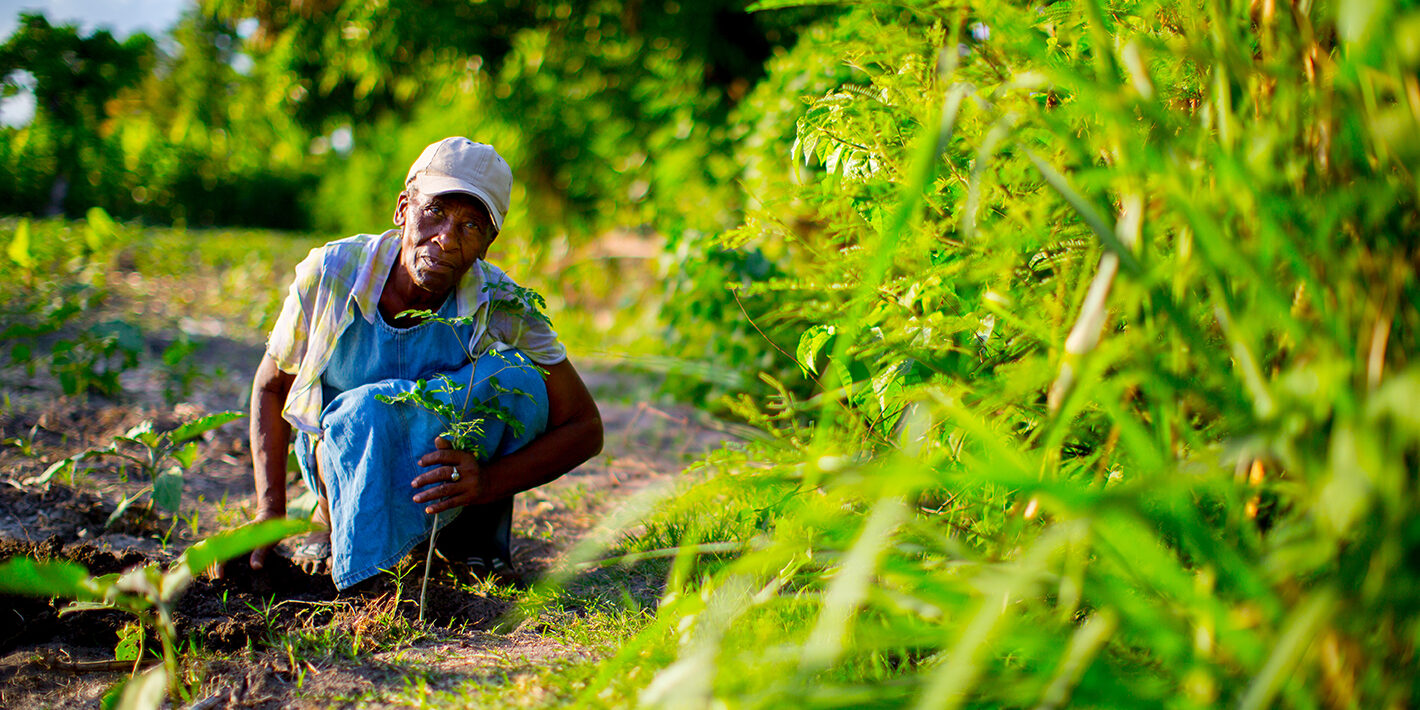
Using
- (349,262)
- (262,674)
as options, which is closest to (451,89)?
(349,262)

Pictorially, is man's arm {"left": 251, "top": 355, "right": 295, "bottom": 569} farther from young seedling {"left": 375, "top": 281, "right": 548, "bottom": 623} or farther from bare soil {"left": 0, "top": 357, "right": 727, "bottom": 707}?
young seedling {"left": 375, "top": 281, "right": 548, "bottom": 623}

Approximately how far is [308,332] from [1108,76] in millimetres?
1645

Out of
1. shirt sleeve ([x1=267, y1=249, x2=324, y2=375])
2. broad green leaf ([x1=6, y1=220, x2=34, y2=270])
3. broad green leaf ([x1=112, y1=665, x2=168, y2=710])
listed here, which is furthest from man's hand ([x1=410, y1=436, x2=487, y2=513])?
broad green leaf ([x1=6, y1=220, x2=34, y2=270])

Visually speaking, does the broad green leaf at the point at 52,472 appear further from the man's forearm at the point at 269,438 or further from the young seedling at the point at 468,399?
the young seedling at the point at 468,399

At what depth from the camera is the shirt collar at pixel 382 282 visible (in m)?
1.84

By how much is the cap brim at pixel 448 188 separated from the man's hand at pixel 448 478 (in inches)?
19.5

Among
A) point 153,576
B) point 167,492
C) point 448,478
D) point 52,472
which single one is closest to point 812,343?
point 448,478

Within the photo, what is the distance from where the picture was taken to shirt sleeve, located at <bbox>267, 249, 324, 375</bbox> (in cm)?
182

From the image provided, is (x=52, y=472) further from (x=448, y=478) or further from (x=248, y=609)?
(x=448, y=478)

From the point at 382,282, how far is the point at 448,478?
0.50 metres

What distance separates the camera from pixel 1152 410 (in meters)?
1.07

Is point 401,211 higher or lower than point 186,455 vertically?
higher

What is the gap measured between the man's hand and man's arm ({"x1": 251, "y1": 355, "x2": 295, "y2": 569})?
355mm

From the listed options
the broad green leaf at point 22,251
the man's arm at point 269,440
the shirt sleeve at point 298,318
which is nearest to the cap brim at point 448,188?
the shirt sleeve at point 298,318
